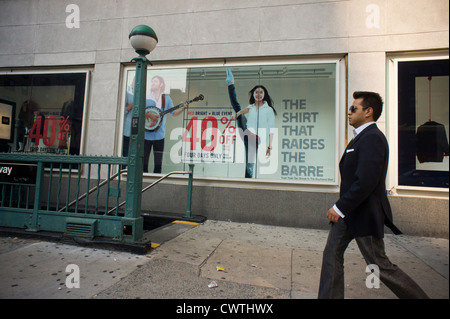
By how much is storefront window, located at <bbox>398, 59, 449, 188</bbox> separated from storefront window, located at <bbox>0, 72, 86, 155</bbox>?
811 centimetres

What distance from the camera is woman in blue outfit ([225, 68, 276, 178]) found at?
6582 millimetres

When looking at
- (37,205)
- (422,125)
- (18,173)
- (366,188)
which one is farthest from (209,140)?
(366,188)

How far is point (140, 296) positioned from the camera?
264 cm

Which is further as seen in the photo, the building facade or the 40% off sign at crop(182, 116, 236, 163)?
the 40% off sign at crop(182, 116, 236, 163)

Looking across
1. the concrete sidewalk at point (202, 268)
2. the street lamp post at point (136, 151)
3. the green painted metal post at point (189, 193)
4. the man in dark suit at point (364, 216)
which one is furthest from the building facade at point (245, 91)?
the man in dark suit at point (364, 216)

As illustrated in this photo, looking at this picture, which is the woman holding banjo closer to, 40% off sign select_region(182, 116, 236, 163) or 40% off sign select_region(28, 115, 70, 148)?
40% off sign select_region(182, 116, 236, 163)

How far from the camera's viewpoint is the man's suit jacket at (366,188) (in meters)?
2.21

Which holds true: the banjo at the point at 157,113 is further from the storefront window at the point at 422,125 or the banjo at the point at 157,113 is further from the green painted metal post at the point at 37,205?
the storefront window at the point at 422,125

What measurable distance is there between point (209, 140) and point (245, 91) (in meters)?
1.58

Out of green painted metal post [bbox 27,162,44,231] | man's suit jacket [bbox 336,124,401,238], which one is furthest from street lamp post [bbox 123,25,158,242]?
man's suit jacket [bbox 336,124,401,238]

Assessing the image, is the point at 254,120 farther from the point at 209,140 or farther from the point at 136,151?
the point at 136,151

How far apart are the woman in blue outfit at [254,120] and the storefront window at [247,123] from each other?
25 mm

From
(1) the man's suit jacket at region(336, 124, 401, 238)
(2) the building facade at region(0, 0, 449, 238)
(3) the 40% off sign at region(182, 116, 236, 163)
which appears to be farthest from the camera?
(3) the 40% off sign at region(182, 116, 236, 163)

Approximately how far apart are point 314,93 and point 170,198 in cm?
446
